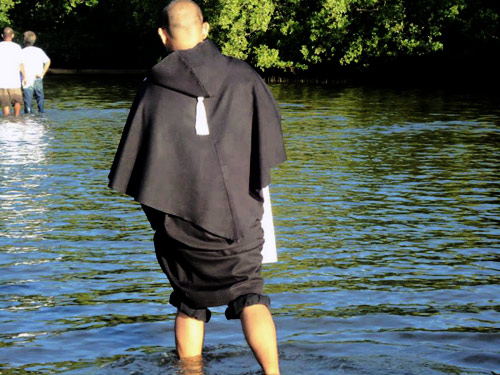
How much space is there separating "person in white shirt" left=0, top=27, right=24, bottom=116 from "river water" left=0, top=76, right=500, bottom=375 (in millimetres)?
4432

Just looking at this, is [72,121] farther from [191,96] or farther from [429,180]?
[191,96]

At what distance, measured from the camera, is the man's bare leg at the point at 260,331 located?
16.7 ft

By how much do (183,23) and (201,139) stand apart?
591 millimetres

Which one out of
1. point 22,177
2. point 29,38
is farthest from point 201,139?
point 29,38

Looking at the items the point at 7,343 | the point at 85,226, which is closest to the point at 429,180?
the point at 85,226

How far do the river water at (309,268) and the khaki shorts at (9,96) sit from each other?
4491 millimetres

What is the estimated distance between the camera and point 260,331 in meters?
5.10

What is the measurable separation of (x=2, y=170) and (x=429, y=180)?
5.74 metres

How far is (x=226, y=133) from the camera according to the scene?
5.11m

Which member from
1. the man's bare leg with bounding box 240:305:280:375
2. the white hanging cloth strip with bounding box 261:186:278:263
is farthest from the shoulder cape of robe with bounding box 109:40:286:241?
the man's bare leg with bounding box 240:305:280:375

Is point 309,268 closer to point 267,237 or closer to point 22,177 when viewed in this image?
point 267,237

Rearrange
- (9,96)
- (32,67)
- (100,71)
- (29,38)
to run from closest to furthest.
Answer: (9,96)
(32,67)
(29,38)
(100,71)

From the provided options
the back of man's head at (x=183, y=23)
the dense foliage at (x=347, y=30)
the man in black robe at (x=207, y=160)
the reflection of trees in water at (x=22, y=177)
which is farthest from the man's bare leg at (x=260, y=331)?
the dense foliage at (x=347, y=30)

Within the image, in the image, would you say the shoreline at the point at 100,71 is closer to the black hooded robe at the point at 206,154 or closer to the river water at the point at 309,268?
the river water at the point at 309,268
